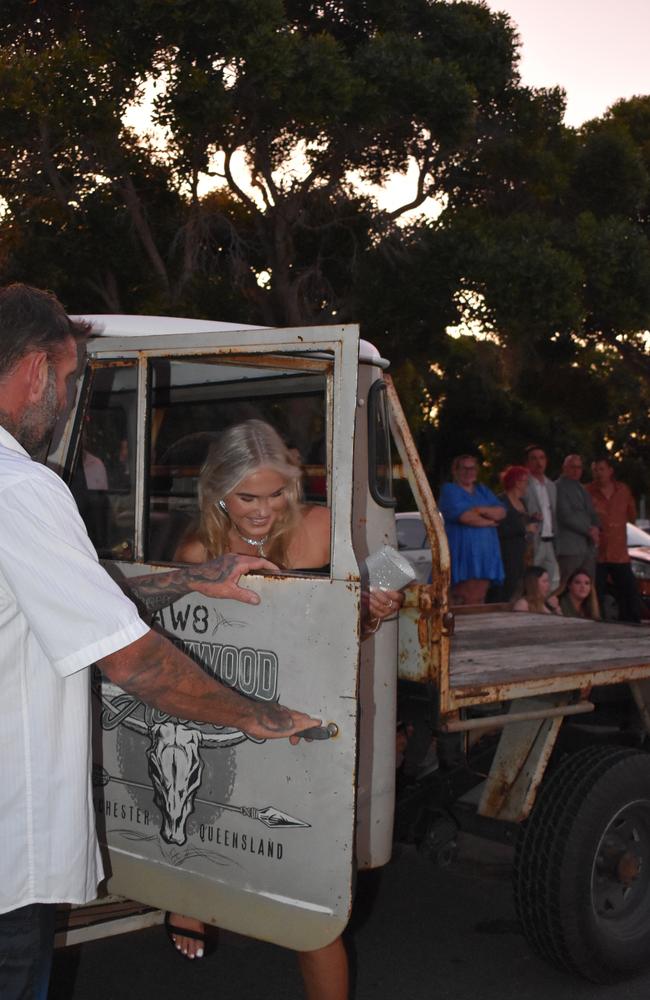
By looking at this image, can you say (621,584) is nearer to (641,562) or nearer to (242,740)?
(641,562)

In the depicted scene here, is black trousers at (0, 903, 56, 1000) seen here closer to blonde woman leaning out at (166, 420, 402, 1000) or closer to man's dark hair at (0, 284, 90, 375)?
man's dark hair at (0, 284, 90, 375)

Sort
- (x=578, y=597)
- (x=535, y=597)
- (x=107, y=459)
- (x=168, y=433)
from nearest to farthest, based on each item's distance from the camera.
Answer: (x=107, y=459) → (x=168, y=433) → (x=535, y=597) → (x=578, y=597)

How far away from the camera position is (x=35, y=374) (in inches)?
79.4

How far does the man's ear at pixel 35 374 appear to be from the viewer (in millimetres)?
2008

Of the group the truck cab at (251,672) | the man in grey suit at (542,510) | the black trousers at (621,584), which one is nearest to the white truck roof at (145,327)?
the truck cab at (251,672)

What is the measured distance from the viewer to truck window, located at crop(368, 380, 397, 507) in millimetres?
3381

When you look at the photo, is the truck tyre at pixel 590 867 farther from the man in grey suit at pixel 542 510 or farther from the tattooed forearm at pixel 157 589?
the man in grey suit at pixel 542 510

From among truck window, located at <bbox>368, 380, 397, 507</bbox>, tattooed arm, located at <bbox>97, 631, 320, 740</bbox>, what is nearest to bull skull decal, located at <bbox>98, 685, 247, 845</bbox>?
tattooed arm, located at <bbox>97, 631, 320, 740</bbox>

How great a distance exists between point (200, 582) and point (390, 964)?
190 centimetres

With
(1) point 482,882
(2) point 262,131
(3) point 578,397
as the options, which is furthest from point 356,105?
(3) point 578,397

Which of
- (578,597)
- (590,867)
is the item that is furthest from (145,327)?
(578,597)

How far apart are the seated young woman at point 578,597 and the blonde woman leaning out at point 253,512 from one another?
15.7 ft

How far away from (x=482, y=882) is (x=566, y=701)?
1.26 metres

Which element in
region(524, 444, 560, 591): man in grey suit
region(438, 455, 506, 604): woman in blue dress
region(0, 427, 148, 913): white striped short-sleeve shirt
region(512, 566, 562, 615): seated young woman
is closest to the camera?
region(0, 427, 148, 913): white striped short-sleeve shirt
